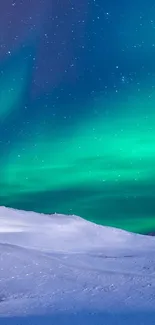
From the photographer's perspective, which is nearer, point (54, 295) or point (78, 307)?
point (78, 307)

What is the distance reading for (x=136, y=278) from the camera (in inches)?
246

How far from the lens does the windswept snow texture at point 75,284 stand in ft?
14.8

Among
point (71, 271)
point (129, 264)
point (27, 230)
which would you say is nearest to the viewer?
point (71, 271)

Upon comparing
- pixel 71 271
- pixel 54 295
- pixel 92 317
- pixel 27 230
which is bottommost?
pixel 92 317

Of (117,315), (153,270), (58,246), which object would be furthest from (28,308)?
(58,246)

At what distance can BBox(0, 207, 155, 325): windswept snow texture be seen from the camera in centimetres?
450

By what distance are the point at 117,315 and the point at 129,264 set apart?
3.27 m

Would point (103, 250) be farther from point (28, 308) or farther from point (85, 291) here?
point (28, 308)

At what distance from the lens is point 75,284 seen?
5.96m

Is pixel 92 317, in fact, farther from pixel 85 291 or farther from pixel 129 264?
pixel 129 264

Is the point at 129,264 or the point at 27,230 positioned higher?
the point at 27,230

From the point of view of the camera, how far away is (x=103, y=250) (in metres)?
10.2

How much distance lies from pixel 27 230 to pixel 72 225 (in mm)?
1677

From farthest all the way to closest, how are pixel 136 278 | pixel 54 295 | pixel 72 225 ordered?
1. pixel 72 225
2. pixel 136 278
3. pixel 54 295
